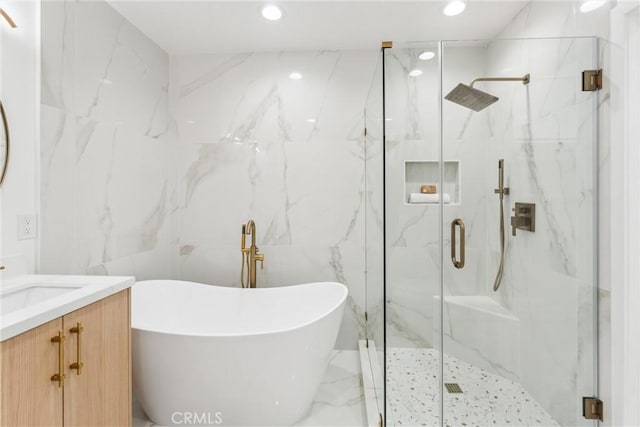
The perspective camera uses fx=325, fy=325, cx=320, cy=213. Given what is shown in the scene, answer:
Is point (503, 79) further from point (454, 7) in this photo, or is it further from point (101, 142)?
point (101, 142)

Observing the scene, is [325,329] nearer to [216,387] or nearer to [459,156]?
[216,387]

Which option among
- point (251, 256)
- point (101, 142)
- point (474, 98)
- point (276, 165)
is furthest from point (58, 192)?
point (474, 98)

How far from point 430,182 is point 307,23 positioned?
154 cm

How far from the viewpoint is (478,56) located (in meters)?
→ 1.48

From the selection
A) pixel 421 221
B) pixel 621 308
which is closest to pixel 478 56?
pixel 421 221

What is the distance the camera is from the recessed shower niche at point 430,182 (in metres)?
1.50

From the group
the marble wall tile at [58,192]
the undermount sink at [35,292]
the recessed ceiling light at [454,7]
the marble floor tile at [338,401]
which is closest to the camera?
the undermount sink at [35,292]

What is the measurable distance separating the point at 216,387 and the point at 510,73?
6.74ft

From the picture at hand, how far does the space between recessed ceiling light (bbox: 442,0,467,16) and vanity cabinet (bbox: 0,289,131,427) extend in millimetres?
2479

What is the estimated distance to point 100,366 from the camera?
51.3 inches

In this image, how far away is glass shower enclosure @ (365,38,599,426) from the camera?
1503mm

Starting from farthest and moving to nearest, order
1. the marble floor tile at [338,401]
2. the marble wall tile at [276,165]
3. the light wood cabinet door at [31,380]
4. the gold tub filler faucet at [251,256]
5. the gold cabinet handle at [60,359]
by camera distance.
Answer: the marble wall tile at [276,165] → the gold tub filler faucet at [251,256] → the marble floor tile at [338,401] → the gold cabinet handle at [60,359] → the light wood cabinet door at [31,380]

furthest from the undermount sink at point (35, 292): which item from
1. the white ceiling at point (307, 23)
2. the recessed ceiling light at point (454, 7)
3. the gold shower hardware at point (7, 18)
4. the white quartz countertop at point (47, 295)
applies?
the recessed ceiling light at point (454, 7)

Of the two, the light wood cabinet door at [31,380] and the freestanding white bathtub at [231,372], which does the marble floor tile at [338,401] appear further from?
the light wood cabinet door at [31,380]
